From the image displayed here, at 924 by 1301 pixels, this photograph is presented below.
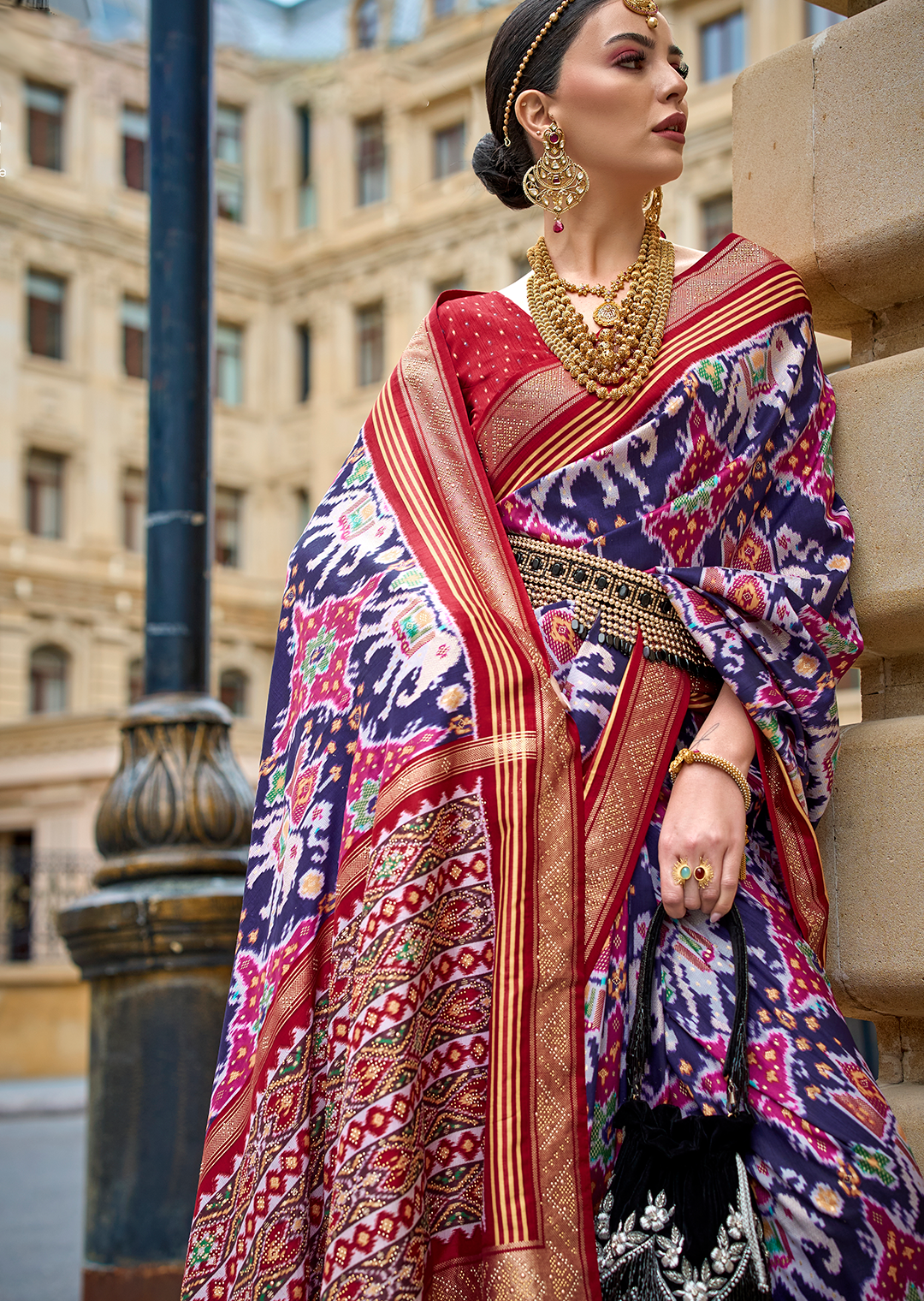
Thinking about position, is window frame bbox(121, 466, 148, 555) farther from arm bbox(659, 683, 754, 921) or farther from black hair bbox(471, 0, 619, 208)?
arm bbox(659, 683, 754, 921)

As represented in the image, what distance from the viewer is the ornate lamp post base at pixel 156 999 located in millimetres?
3975

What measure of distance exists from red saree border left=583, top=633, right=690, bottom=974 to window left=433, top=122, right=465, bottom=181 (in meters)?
27.3

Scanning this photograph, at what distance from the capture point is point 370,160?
30.8 m

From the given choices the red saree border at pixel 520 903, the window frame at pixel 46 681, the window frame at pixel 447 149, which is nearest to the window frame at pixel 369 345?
the window frame at pixel 447 149

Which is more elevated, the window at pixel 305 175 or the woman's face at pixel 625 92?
the window at pixel 305 175

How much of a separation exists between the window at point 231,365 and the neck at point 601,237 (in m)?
30.0

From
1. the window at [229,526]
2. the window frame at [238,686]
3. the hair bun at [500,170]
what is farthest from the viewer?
the window at [229,526]

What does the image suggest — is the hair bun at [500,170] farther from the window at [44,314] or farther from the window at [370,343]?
the window at [370,343]

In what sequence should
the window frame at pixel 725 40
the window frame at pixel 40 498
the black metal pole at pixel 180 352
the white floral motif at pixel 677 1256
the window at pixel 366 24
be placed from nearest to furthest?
the white floral motif at pixel 677 1256, the black metal pole at pixel 180 352, the window frame at pixel 725 40, the window frame at pixel 40 498, the window at pixel 366 24

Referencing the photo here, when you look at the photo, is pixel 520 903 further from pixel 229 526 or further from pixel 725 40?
pixel 229 526

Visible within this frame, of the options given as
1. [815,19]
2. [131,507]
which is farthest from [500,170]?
[131,507]

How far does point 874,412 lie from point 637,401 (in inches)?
18.9

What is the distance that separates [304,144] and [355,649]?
32493 millimetres

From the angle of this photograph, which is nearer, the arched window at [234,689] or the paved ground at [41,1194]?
the paved ground at [41,1194]
